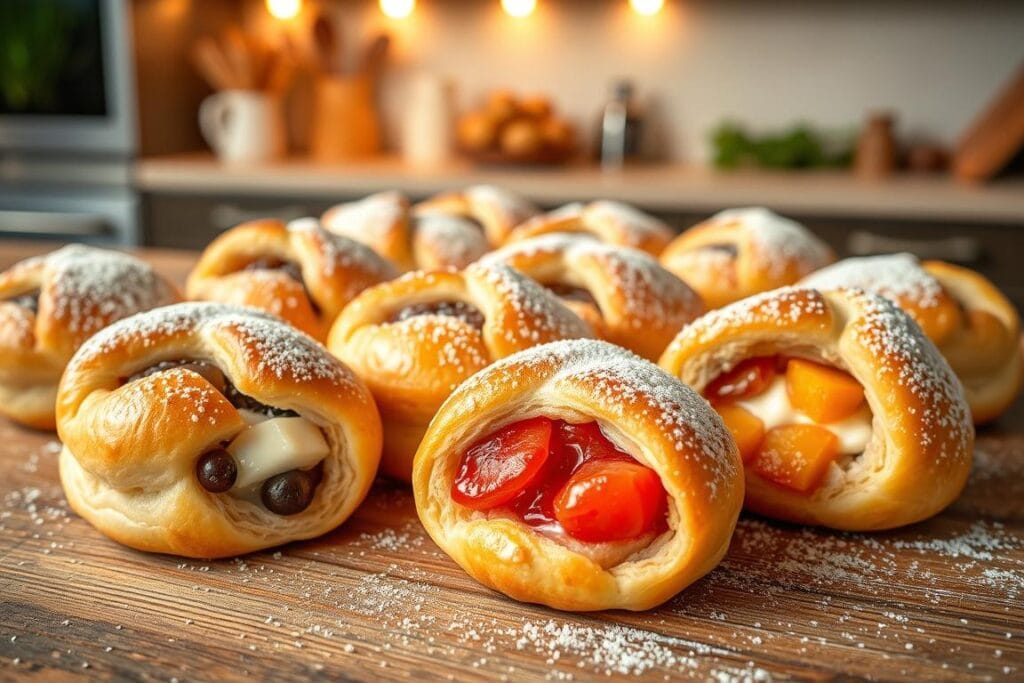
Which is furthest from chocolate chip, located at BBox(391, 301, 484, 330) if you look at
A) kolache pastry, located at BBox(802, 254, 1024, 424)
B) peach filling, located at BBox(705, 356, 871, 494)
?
kolache pastry, located at BBox(802, 254, 1024, 424)

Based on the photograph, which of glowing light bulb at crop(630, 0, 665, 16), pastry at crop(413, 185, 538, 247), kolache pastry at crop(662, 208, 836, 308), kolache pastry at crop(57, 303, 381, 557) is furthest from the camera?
glowing light bulb at crop(630, 0, 665, 16)

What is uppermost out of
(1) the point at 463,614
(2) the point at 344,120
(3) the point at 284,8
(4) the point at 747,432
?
(3) the point at 284,8

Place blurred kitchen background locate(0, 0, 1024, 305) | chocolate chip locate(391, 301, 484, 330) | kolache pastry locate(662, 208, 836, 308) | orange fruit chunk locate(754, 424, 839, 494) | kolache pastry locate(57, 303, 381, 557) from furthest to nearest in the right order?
blurred kitchen background locate(0, 0, 1024, 305) < kolache pastry locate(662, 208, 836, 308) < chocolate chip locate(391, 301, 484, 330) < orange fruit chunk locate(754, 424, 839, 494) < kolache pastry locate(57, 303, 381, 557)

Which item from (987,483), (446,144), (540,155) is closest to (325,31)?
(446,144)

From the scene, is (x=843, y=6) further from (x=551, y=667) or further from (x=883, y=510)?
(x=551, y=667)

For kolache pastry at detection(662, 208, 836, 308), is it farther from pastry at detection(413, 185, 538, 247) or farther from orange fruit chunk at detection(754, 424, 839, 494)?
orange fruit chunk at detection(754, 424, 839, 494)

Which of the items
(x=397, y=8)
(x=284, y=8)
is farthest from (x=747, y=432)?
(x=284, y=8)

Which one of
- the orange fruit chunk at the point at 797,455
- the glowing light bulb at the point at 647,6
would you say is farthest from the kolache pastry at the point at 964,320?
the glowing light bulb at the point at 647,6

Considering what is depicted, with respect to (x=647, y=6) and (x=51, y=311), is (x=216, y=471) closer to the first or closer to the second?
(x=51, y=311)
